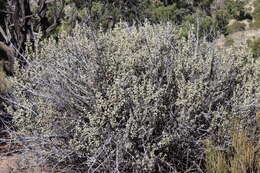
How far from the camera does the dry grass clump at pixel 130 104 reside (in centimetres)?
274

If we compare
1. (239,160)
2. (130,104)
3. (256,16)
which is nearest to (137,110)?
(130,104)

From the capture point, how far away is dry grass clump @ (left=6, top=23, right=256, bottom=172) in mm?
2738

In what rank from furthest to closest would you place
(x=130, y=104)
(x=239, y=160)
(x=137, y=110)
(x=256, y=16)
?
(x=256, y=16)
(x=130, y=104)
(x=137, y=110)
(x=239, y=160)

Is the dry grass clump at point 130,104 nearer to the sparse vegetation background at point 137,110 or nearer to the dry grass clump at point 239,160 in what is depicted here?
the sparse vegetation background at point 137,110

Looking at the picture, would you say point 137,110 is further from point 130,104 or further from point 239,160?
point 239,160

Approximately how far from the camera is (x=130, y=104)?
9.36ft

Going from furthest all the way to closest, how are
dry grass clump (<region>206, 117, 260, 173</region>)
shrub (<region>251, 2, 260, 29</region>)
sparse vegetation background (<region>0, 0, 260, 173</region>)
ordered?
shrub (<region>251, 2, 260, 29</region>) < sparse vegetation background (<region>0, 0, 260, 173</region>) < dry grass clump (<region>206, 117, 260, 173</region>)

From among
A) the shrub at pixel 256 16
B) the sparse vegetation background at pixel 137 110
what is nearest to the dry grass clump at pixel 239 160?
the sparse vegetation background at pixel 137 110

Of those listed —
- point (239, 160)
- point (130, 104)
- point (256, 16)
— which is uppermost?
point (130, 104)

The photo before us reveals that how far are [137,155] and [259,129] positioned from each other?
1.22m

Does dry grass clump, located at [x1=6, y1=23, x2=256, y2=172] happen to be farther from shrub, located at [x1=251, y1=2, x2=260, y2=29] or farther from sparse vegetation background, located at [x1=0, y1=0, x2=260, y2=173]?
shrub, located at [x1=251, y1=2, x2=260, y2=29]

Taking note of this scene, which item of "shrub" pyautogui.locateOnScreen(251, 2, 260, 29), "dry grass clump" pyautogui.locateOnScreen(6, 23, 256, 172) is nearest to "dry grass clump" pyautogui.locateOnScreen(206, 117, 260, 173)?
"dry grass clump" pyautogui.locateOnScreen(6, 23, 256, 172)

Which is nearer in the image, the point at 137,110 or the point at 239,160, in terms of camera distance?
the point at 239,160

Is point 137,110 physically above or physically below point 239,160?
above
